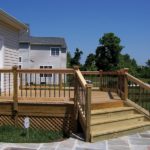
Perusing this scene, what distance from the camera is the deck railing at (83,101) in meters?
8.11

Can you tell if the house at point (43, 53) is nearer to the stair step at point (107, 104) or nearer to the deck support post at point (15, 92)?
the stair step at point (107, 104)

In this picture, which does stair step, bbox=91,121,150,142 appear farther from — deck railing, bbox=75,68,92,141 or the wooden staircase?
deck railing, bbox=75,68,92,141

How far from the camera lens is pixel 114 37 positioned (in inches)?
2087

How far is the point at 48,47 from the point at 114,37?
15.4 metres

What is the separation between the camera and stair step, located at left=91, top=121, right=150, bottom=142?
27.0 feet

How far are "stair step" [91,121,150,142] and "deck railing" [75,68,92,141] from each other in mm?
245

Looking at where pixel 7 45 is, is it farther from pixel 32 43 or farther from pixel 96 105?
pixel 32 43

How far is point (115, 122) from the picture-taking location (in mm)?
9188

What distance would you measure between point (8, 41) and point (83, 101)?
5.29 meters

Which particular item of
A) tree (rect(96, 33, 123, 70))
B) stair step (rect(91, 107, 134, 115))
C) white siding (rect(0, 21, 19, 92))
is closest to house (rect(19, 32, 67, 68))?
tree (rect(96, 33, 123, 70))

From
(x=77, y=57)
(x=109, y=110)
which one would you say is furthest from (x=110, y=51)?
(x=109, y=110)

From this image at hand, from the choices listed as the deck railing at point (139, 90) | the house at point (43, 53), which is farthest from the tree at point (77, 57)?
the deck railing at point (139, 90)

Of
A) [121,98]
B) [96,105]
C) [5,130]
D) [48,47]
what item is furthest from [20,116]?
[48,47]

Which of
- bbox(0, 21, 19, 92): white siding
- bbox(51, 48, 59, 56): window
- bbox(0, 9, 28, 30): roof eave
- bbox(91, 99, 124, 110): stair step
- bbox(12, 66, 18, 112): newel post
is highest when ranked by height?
bbox(51, 48, 59, 56): window
